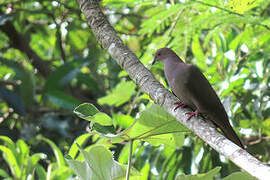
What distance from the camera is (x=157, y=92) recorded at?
6.79 ft

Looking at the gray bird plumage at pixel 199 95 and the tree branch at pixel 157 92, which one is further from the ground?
the tree branch at pixel 157 92

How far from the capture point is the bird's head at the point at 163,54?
121 inches

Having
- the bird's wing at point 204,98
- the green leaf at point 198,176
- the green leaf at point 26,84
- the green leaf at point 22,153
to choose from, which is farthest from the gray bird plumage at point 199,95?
the green leaf at point 26,84

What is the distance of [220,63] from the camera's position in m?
3.64

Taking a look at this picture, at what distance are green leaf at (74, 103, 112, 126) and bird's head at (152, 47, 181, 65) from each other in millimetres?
1191

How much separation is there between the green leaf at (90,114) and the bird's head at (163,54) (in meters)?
1.19

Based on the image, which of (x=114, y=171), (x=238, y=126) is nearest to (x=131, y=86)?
(x=238, y=126)

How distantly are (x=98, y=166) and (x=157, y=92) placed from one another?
1.54 feet

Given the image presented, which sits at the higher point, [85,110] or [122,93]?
[85,110]

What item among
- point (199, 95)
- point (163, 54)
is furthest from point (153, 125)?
point (163, 54)

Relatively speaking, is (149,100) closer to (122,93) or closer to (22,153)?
(122,93)

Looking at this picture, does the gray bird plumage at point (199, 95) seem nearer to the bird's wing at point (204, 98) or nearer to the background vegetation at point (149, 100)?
the bird's wing at point (204, 98)

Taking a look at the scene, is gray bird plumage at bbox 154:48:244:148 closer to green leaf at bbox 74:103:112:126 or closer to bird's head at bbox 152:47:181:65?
bird's head at bbox 152:47:181:65

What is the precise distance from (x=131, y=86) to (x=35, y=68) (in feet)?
6.80
